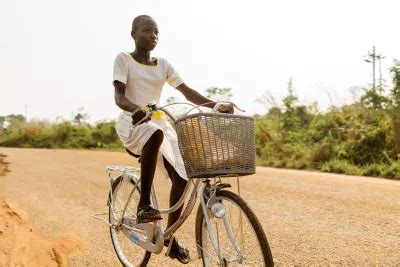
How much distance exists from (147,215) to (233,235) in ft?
2.81

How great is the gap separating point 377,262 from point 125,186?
226cm

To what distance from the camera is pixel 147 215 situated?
12.1 ft

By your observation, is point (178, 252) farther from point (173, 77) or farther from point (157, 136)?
point (173, 77)

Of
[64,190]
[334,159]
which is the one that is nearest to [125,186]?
[64,190]

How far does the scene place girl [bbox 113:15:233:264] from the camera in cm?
364

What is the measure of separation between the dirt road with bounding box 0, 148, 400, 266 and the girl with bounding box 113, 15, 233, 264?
3.30 feet

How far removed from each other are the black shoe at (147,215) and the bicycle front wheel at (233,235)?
46cm

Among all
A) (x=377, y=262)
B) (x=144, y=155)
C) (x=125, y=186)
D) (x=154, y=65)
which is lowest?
(x=377, y=262)

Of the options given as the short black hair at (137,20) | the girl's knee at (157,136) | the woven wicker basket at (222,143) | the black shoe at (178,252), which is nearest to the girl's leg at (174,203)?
the black shoe at (178,252)

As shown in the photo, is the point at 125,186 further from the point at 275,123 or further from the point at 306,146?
the point at 275,123

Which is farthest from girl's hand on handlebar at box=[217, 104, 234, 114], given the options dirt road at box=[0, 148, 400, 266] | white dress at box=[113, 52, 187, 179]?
dirt road at box=[0, 148, 400, 266]

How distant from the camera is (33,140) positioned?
39.9 metres

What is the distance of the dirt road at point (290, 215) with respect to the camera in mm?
4711

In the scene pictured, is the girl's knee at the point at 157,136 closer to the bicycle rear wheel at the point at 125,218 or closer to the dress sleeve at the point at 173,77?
the dress sleeve at the point at 173,77
